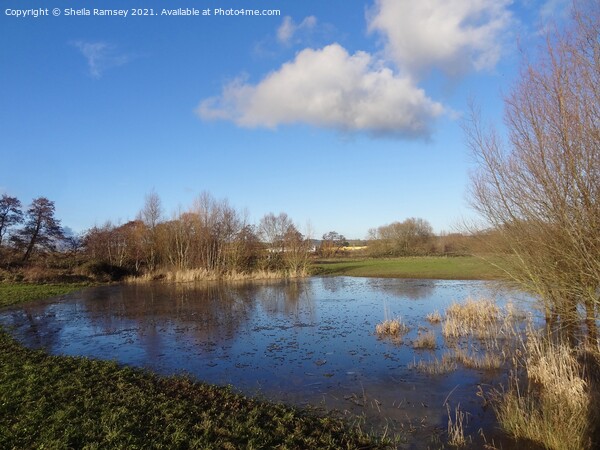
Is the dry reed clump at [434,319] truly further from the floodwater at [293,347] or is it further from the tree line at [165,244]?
the tree line at [165,244]

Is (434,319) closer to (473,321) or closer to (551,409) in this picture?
(473,321)

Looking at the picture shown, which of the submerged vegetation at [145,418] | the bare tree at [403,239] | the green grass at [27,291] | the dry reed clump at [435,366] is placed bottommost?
the dry reed clump at [435,366]

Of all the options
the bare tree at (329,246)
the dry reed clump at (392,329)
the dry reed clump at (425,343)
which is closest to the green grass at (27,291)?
the dry reed clump at (392,329)

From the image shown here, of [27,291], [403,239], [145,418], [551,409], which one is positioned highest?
[403,239]

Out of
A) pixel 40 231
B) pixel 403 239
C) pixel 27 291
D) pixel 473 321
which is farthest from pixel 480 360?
pixel 403 239

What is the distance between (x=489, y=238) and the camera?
476 inches

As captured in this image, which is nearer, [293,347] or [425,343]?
[425,343]

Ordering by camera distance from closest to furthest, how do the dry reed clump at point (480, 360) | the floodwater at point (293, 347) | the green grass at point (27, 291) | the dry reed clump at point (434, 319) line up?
the floodwater at point (293, 347)
the dry reed clump at point (480, 360)
the dry reed clump at point (434, 319)
the green grass at point (27, 291)

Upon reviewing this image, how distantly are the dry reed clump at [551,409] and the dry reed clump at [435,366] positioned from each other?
1.53m

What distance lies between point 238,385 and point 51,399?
11.5 ft

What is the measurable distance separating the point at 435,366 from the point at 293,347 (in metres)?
4.37

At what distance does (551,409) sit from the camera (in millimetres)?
6129

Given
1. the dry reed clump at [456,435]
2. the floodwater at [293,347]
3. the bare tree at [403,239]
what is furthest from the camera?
the bare tree at [403,239]

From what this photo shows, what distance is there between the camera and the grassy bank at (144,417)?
5.34m
